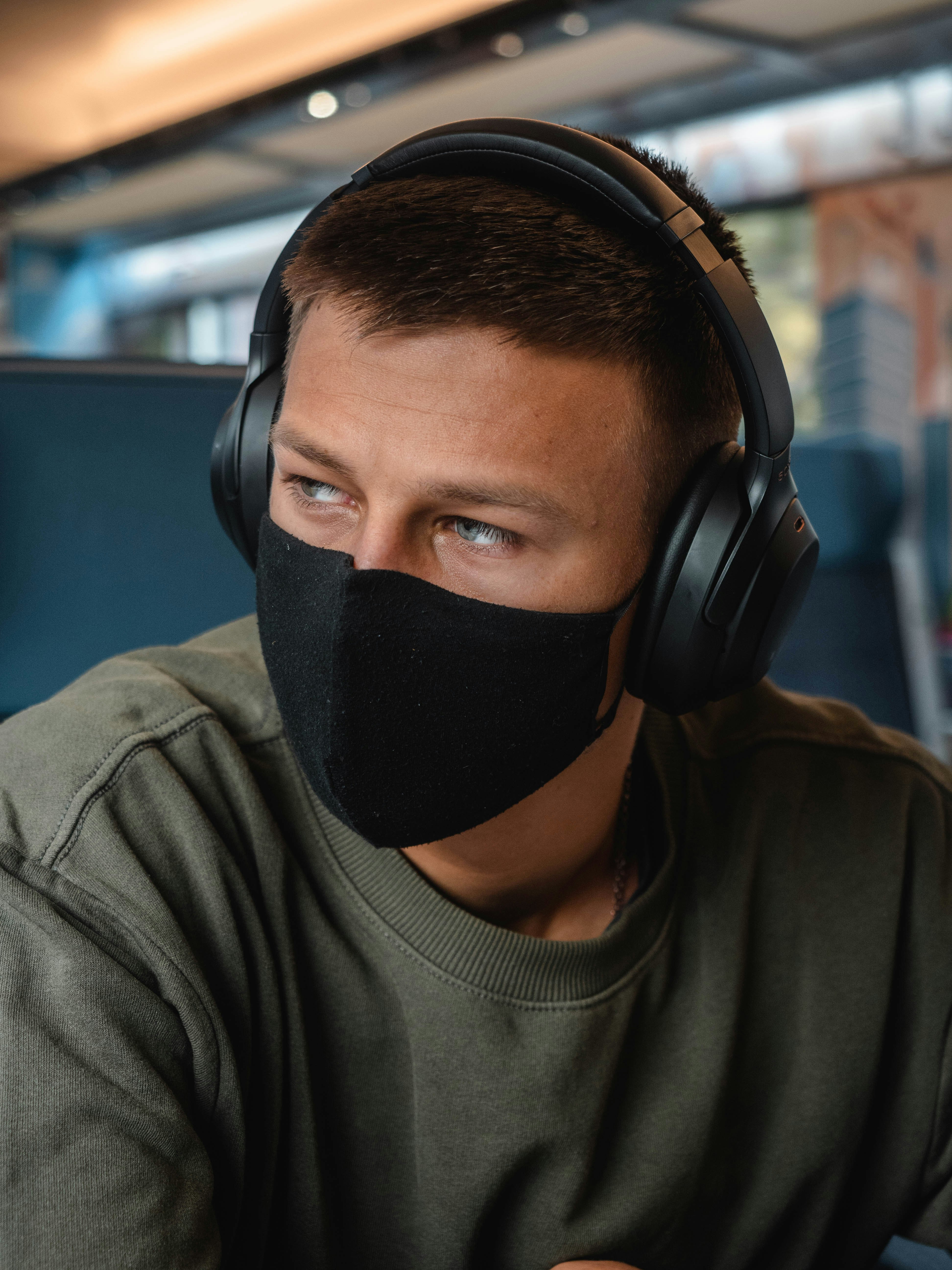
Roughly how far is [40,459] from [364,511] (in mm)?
516

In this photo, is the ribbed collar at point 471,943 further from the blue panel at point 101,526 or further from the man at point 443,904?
the blue panel at point 101,526

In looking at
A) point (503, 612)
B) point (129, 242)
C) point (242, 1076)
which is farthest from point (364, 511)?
point (129, 242)

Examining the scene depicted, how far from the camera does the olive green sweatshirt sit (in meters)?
0.65

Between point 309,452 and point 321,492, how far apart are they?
0.05 meters

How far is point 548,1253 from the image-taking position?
33.5 inches

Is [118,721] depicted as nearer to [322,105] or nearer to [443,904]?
[443,904]

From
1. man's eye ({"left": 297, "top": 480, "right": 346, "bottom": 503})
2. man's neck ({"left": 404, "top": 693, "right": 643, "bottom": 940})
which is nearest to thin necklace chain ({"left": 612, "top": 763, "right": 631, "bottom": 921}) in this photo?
man's neck ({"left": 404, "top": 693, "right": 643, "bottom": 940})

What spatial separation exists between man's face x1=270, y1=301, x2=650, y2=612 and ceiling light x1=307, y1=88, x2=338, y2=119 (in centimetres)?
428

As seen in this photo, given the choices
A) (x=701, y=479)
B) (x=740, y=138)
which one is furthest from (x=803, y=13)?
(x=701, y=479)

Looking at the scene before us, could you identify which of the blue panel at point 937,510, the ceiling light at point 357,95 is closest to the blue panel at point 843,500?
the blue panel at point 937,510

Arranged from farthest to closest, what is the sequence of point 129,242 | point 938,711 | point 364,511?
point 129,242, point 938,711, point 364,511

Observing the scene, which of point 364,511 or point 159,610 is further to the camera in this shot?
point 159,610

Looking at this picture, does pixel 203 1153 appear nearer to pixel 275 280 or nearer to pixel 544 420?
pixel 544 420

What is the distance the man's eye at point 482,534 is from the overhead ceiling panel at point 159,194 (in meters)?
5.66
